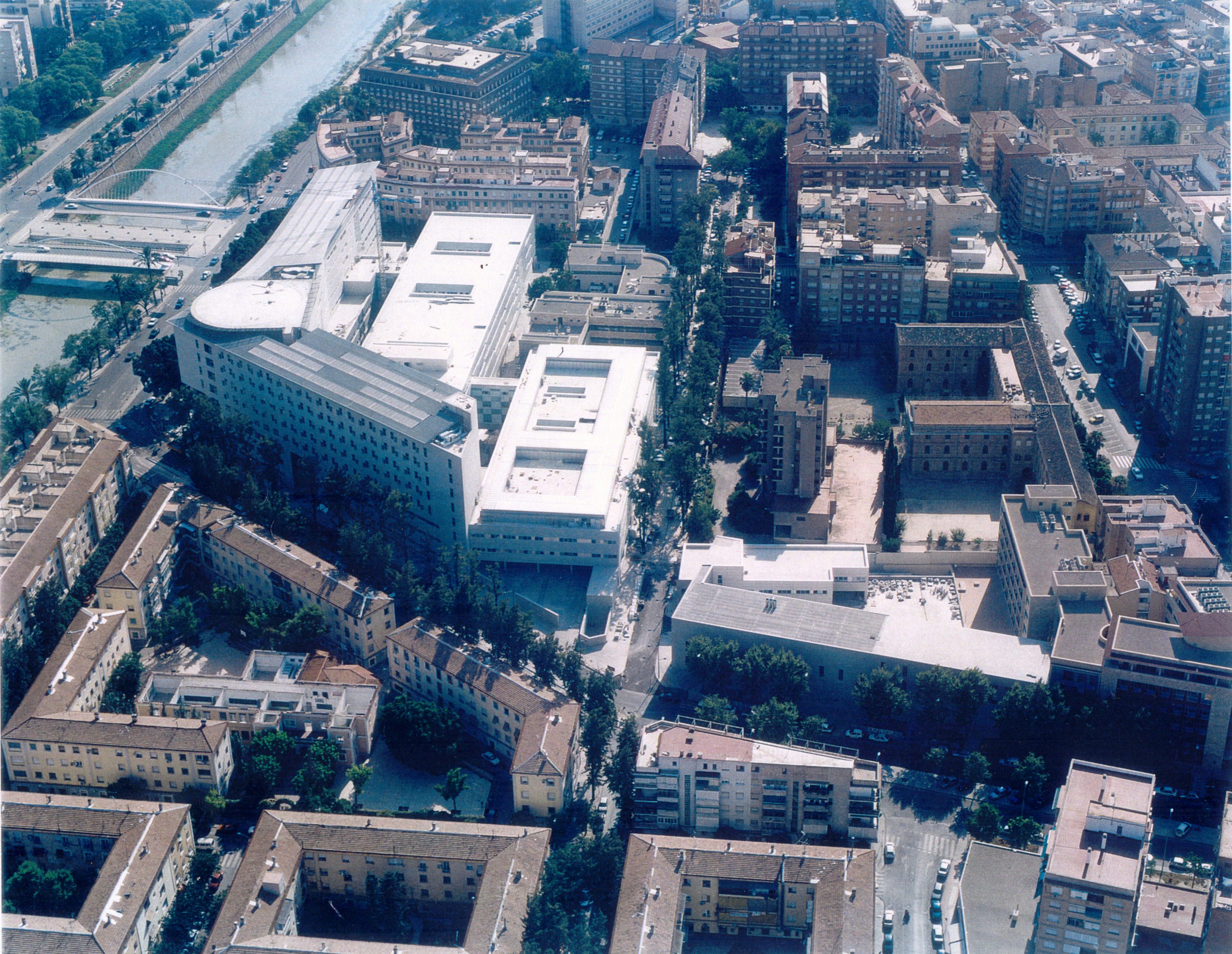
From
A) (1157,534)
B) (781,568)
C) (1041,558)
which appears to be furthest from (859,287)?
(1157,534)

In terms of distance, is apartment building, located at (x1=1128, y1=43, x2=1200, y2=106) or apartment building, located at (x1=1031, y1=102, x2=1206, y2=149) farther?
apartment building, located at (x1=1128, y1=43, x2=1200, y2=106)

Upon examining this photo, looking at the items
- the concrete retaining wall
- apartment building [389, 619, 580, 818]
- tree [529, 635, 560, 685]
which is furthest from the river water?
tree [529, 635, 560, 685]

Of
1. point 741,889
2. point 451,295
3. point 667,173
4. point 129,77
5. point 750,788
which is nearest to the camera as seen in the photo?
point 741,889

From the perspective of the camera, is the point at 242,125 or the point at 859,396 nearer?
the point at 859,396

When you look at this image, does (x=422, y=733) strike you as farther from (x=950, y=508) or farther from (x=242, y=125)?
(x=242, y=125)

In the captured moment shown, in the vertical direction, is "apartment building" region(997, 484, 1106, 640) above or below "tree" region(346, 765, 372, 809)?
above

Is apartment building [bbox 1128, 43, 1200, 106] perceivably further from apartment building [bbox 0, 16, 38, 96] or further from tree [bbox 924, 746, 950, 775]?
apartment building [bbox 0, 16, 38, 96]
